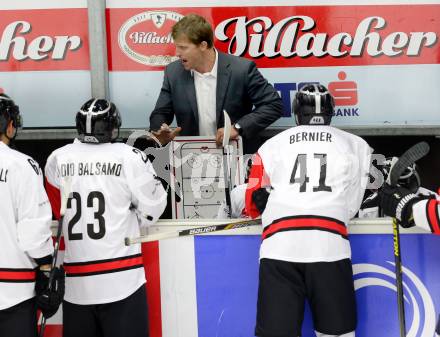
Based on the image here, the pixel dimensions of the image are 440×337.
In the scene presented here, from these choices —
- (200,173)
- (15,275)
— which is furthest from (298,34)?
(15,275)

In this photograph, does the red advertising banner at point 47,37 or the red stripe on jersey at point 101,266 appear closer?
the red stripe on jersey at point 101,266

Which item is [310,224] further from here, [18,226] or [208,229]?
[18,226]

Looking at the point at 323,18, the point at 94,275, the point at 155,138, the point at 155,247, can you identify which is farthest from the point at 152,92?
the point at 94,275

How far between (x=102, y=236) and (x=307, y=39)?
7.22 feet

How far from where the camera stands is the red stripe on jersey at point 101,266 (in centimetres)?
288

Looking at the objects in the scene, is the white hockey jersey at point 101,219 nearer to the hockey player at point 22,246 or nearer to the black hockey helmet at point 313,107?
the hockey player at point 22,246

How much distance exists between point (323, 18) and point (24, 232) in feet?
8.51

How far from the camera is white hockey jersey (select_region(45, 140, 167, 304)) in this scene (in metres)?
2.87

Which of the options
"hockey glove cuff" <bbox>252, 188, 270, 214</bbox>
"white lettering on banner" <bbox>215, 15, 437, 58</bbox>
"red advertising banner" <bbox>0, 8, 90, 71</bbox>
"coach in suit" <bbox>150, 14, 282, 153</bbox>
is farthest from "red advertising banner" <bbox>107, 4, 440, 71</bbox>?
"hockey glove cuff" <bbox>252, 188, 270, 214</bbox>

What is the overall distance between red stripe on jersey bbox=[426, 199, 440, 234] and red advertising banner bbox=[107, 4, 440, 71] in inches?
73.3

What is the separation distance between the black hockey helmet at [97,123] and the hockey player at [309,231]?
750 millimetres

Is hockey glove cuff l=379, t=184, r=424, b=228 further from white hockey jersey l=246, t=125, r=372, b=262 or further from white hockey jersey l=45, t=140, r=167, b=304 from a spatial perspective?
white hockey jersey l=45, t=140, r=167, b=304

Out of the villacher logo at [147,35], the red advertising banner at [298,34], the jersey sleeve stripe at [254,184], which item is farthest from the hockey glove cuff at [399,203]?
the villacher logo at [147,35]

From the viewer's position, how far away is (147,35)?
14.3 feet
